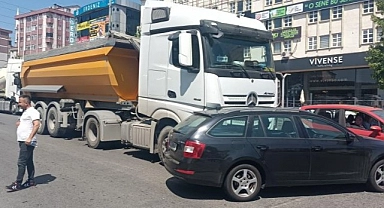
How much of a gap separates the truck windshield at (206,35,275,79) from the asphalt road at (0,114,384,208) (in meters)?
2.46

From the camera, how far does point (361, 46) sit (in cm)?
2844

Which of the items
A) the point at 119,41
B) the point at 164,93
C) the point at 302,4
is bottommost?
the point at 164,93

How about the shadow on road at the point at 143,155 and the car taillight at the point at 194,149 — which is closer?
the car taillight at the point at 194,149

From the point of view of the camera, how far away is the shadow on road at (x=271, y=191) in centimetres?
589

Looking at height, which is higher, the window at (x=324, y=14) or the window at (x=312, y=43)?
the window at (x=324, y=14)

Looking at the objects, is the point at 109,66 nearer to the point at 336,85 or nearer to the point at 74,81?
the point at 74,81

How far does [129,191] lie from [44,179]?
1948 mm

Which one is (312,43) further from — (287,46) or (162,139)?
(162,139)

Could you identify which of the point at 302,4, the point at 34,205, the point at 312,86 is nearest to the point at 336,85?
the point at 312,86

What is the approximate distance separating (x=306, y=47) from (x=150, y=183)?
93.6 ft

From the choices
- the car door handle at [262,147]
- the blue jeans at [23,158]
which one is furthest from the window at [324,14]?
the blue jeans at [23,158]

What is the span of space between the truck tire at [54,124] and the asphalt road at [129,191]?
4107mm

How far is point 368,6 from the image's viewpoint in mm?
28172

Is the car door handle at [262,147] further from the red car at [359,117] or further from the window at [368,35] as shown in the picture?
the window at [368,35]
